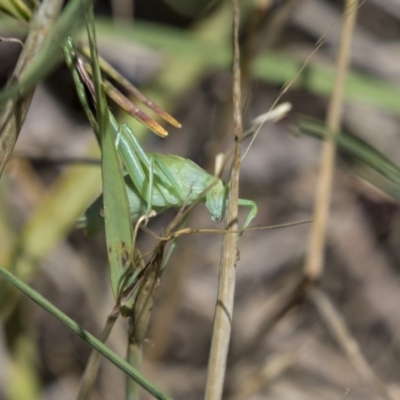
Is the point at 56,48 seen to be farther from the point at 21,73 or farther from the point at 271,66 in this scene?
the point at 271,66

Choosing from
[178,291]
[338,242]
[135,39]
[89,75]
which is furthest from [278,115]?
[338,242]

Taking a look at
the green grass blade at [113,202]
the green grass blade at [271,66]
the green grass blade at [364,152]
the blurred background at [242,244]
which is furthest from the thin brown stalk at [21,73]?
the blurred background at [242,244]

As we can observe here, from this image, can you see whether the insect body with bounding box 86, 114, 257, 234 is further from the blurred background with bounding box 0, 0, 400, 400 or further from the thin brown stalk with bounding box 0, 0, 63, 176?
the blurred background with bounding box 0, 0, 400, 400

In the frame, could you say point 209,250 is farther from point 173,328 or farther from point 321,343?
point 321,343

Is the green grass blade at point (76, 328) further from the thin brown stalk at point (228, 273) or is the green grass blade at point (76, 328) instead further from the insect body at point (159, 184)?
the insect body at point (159, 184)

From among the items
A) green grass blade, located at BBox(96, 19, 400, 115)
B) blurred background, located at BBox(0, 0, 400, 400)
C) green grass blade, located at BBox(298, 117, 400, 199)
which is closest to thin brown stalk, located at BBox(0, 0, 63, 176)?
green grass blade, located at BBox(298, 117, 400, 199)

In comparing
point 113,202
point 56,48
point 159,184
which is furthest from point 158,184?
point 56,48
